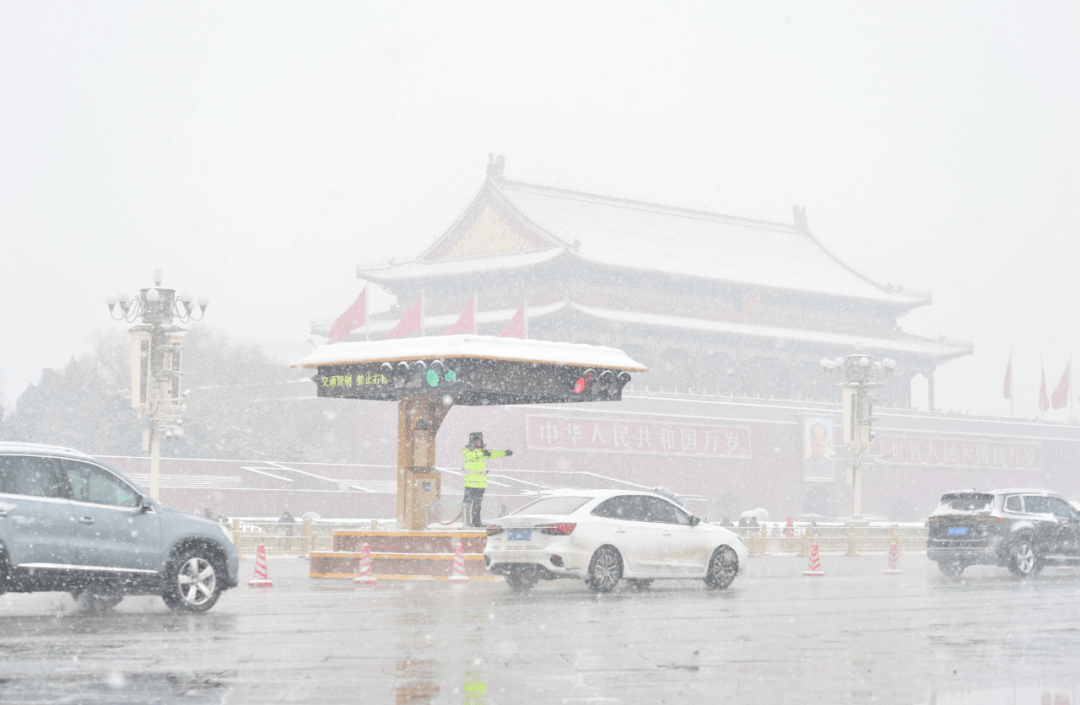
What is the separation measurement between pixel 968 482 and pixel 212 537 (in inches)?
2262

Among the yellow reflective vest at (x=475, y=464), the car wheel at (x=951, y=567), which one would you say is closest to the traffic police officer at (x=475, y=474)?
the yellow reflective vest at (x=475, y=464)

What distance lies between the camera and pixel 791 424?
60.4 m

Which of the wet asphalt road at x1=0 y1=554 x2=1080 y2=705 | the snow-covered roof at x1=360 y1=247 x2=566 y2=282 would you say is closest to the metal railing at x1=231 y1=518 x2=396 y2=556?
the wet asphalt road at x1=0 y1=554 x2=1080 y2=705

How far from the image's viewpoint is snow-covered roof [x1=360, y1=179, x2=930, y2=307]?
60.4 m

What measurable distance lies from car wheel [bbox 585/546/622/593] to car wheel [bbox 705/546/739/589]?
4.64 feet

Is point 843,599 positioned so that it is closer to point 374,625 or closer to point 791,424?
point 374,625

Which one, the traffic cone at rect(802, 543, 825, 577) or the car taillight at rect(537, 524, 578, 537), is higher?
the car taillight at rect(537, 524, 578, 537)

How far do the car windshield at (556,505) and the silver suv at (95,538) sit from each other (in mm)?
4579

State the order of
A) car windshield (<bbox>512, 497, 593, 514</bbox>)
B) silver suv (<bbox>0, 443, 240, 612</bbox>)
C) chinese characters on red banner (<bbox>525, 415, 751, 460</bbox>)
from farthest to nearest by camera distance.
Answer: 1. chinese characters on red banner (<bbox>525, 415, 751, 460</bbox>)
2. car windshield (<bbox>512, 497, 593, 514</bbox>)
3. silver suv (<bbox>0, 443, 240, 612</bbox>)

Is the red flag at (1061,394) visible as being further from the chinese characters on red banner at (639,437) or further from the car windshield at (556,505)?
the car windshield at (556,505)

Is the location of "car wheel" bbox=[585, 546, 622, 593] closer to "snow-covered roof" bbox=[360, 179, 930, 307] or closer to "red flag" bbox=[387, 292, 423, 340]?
"red flag" bbox=[387, 292, 423, 340]

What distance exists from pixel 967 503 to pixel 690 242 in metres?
46.9

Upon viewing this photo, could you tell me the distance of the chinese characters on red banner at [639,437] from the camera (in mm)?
52000

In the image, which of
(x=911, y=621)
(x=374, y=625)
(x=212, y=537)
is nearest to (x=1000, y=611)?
(x=911, y=621)
